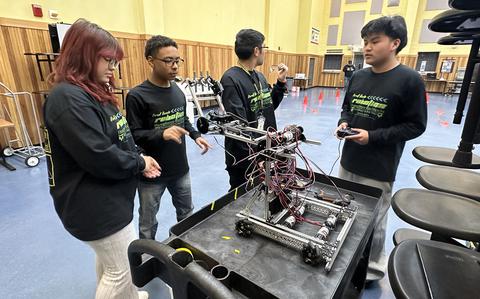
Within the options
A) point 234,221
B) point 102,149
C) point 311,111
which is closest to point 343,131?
point 234,221

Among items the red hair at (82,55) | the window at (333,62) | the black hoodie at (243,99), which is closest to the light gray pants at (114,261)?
the red hair at (82,55)

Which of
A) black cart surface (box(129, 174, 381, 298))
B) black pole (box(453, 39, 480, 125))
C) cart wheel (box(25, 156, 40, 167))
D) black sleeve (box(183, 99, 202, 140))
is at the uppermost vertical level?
black pole (box(453, 39, 480, 125))

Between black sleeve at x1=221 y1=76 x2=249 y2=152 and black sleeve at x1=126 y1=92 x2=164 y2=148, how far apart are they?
53 cm

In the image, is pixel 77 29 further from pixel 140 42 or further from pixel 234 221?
pixel 140 42

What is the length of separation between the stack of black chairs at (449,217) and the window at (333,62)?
14.2m

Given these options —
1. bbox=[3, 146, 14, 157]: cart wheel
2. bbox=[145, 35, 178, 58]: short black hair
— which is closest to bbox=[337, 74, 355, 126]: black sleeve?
bbox=[145, 35, 178, 58]: short black hair

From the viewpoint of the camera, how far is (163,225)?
2.35 meters

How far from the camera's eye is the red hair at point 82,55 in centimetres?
99

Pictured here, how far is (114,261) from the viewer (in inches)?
45.6

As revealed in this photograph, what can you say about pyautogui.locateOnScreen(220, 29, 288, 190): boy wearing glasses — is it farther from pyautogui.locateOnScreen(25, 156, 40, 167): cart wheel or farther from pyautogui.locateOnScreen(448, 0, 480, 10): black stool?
pyautogui.locateOnScreen(25, 156, 40, 167): cart wheel

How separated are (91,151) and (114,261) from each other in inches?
21.0

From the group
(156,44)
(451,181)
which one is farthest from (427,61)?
(156,44)

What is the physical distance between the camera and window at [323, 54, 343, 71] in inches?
557

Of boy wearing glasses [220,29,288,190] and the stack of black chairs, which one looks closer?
the stack of black chairs
